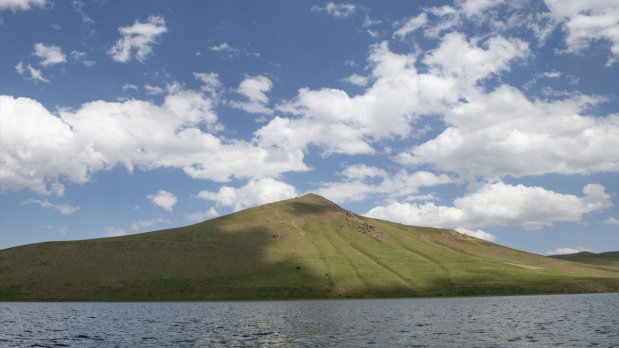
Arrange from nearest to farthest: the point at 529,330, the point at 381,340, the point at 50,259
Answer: the point at 381,340, the point at 529,330, the point at 50,259

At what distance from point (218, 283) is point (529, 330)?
139 metres

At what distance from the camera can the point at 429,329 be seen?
60.5 m

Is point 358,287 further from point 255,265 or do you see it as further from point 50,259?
point 50,259

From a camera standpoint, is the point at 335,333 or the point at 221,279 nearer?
the point at 335,333

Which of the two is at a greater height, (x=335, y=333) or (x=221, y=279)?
(x=221, y=279)

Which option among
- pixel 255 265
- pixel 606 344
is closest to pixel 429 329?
pixel 606 344

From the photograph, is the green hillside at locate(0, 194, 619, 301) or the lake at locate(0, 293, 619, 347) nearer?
the lake at locate(0, 293, 619, 347)

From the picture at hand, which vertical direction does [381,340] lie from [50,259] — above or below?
below

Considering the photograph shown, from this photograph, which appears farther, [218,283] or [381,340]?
[218,283]

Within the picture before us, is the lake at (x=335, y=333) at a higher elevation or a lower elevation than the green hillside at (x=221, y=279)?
lower

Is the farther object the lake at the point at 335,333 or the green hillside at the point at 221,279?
the green hillside at the point at 221,279

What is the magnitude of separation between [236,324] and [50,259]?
151 metres

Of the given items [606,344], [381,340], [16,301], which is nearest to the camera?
[606,344]

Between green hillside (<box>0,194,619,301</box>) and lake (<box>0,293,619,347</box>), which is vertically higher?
green hillside (<box>0,194,619,301</box>)
